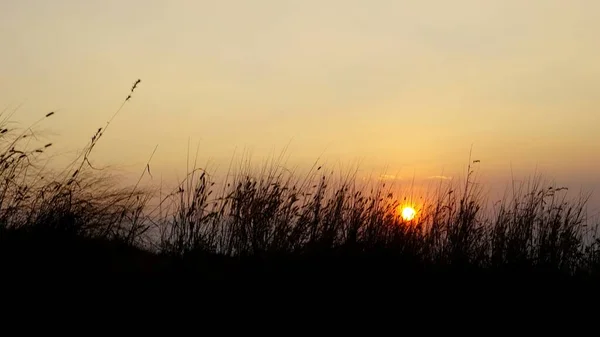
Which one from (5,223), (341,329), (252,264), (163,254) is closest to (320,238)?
(252,264)

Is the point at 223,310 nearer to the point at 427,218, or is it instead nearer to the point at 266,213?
the point at 266,213

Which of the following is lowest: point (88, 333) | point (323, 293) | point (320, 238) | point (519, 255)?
point (88, 333)

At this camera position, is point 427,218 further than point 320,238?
Yes

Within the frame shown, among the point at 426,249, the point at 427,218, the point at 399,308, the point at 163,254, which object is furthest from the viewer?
the point at 427,218

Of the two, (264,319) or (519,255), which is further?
(519,255)

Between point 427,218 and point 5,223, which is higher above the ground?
point 427,218

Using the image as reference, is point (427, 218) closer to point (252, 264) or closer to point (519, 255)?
point (519, 255)

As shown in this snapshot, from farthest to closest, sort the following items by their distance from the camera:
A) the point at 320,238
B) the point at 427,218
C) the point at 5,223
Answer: the point at 427,218, the point at 320,238, the point at 5,223

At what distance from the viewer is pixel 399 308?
3.56m

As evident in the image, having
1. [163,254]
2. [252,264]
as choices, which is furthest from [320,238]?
[163,254]

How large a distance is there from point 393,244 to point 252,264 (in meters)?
1.46

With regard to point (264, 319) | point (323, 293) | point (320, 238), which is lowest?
point (264, 319)

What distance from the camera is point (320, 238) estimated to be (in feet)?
16.0

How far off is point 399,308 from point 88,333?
1781 millimetres
